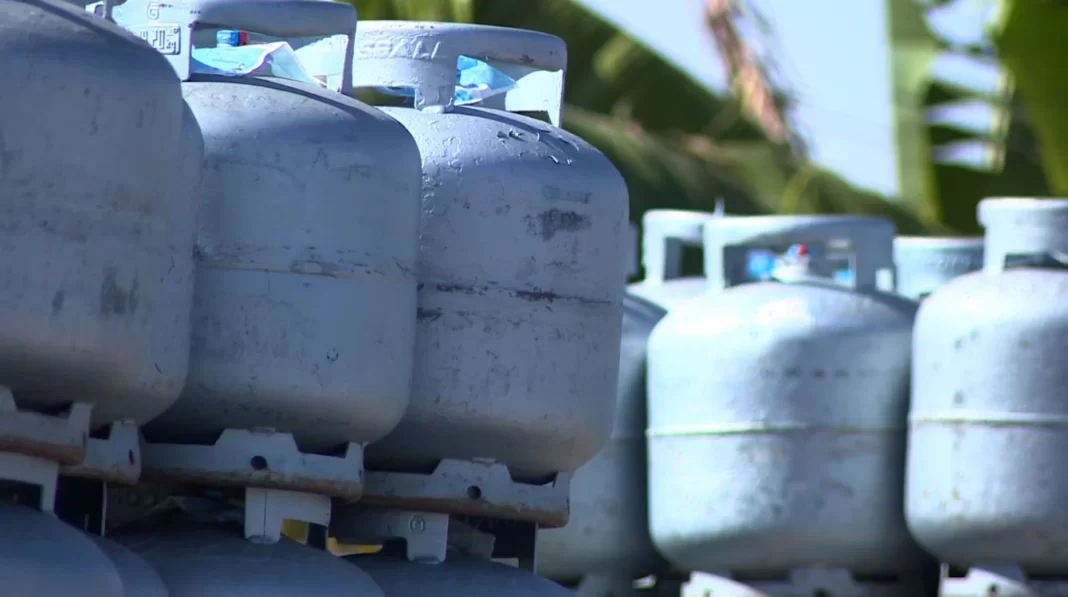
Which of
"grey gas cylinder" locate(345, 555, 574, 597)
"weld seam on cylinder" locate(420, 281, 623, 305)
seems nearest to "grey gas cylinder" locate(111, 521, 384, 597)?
"grey gas cylinder" locate(345, 555, 574, 597)

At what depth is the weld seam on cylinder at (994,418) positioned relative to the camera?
195 inches

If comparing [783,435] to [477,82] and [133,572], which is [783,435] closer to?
[477,82]

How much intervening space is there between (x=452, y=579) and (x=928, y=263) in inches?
114

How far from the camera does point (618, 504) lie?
5.35 metres

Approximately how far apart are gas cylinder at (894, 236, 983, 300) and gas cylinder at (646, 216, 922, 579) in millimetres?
657

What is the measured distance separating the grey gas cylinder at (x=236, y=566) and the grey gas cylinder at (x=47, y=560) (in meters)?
0.31

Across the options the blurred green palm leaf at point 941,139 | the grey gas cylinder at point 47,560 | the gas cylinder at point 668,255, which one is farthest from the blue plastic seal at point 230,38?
the blurred green palm leaf at point 941,139

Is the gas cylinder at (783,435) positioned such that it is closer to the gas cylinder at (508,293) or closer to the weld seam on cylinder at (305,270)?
the gas cylinder at (508,293)

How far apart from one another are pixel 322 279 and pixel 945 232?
10.1 m

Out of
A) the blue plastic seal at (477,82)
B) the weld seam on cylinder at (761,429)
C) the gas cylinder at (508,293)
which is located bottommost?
the weld seam on cylinder at (761,429)

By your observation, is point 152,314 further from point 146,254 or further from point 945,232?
point 945,232

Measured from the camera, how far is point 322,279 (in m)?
3.04

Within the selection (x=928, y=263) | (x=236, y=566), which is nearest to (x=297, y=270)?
(x=236, y=566)

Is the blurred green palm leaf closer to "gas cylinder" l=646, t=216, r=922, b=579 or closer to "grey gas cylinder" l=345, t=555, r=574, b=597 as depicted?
"gas cylinder" l=646, t=216, r=922, b=579
